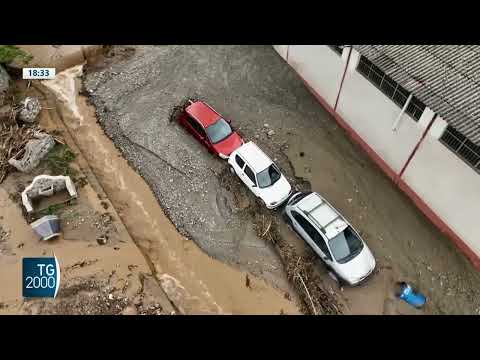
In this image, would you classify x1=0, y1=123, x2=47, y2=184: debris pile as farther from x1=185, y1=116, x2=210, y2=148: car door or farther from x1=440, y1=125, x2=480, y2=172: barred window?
x1=440, y1=125, x2=480, y2=172: barred window

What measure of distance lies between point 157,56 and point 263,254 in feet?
33.7

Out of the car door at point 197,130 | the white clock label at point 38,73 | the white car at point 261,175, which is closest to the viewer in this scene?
the white car at point 261,175

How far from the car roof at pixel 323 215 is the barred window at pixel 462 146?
3.94m

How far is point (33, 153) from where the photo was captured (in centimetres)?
1523

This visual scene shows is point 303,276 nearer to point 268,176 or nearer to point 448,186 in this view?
point 268,176

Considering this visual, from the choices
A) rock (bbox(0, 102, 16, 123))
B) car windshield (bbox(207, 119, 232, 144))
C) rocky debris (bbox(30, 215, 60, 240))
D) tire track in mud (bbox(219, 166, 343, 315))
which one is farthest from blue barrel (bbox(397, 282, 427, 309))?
rock (bbox(0, 102, 16, 123))

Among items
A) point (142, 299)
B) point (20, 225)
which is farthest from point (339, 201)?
point (20, 225)

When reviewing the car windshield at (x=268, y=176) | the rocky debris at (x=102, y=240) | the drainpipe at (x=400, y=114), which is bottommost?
the rocky debris at (x=102, y=240)

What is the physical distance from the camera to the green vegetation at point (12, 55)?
18078 mm

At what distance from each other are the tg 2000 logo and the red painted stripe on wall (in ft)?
38.1

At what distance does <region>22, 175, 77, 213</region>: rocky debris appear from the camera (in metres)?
14.4

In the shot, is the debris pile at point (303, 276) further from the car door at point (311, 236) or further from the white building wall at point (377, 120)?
the white building wall at point (377, 120)

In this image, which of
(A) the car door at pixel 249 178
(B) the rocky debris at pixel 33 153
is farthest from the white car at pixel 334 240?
(B) the rocky debris at pixel 33 153

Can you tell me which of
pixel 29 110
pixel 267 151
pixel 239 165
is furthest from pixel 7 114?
pixel 267 151
